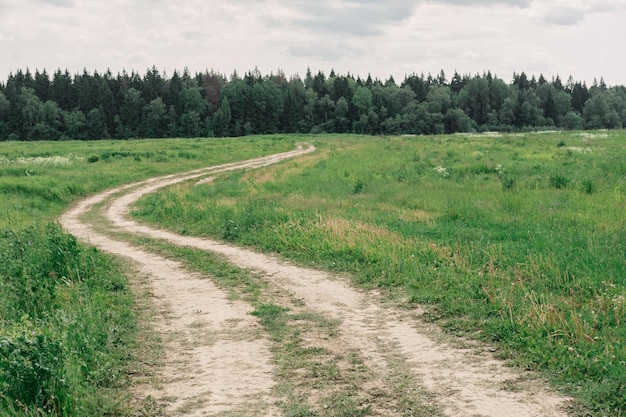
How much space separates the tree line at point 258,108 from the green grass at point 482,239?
295 ft

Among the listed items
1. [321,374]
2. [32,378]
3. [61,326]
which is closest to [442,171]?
[321,374]

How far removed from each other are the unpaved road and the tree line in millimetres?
103586

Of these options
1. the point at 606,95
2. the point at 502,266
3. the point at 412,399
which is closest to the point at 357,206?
the point at 502,266

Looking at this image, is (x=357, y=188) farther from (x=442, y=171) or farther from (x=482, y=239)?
(x=482, y=239)

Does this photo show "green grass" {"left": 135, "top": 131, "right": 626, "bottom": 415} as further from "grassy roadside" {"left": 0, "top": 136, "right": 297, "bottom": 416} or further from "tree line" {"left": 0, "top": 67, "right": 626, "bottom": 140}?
"tree line" {"left": 0, "top": 67, "right": 626, "bottom": 140}

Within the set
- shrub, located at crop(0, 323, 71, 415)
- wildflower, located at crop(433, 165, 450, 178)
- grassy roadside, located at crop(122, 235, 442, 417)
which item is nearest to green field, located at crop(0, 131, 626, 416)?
shrub, located at crop(0, 323, 71, 415)

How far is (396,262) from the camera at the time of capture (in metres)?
12.6

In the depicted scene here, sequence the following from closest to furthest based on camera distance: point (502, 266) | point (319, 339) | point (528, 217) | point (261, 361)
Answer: point (261, 361), point (319, 339), point (502, 266), point (528, 217)

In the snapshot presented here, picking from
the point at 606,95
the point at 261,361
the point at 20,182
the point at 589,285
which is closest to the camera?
the point at 261,361

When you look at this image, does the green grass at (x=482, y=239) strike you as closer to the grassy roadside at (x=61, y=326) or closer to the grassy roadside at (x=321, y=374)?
the grassy roadside at (x=321, y=374)

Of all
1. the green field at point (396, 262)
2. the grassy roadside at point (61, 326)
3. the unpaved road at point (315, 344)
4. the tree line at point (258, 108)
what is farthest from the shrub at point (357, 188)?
the tree line at point (258, 108)

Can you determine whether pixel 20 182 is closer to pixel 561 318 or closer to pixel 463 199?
pixel 463 199

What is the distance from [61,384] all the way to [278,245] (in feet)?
30.6

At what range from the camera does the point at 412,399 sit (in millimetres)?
6711
